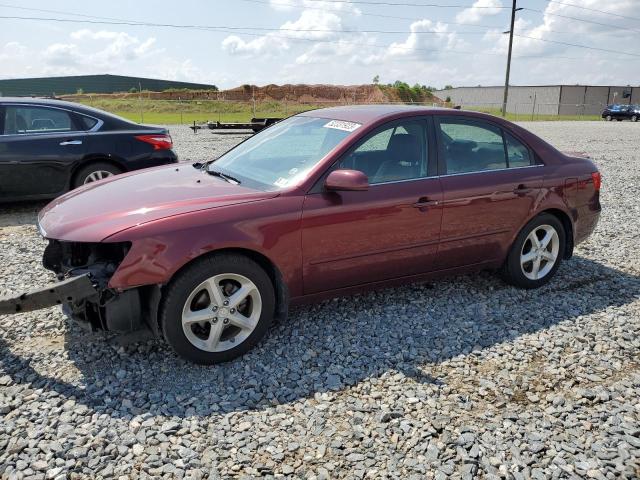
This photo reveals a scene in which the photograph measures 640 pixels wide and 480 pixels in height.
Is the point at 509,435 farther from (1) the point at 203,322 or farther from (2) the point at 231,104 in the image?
(2) the point at 231,104

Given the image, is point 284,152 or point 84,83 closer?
point 284,152

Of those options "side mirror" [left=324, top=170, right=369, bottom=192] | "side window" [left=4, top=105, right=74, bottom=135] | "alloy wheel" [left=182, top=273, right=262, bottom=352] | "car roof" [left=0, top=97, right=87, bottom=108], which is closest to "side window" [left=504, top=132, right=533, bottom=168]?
"side mirror" [left=324, top=170, right=369, bottom=192]

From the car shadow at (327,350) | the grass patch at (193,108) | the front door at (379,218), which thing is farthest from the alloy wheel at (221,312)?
the grass patch at (193,108)

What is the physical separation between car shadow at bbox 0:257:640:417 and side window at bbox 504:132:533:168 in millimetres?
1131

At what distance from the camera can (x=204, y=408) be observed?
2971mm

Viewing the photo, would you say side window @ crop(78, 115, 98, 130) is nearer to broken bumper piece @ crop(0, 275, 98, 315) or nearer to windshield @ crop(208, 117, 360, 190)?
windshield @ crop(208, 117, 360, 190)

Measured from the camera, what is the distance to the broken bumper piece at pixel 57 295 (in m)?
3.00

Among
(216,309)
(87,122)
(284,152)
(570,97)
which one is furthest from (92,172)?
(570,97)

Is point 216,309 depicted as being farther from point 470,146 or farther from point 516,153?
point 516,153

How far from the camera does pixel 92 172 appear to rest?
708 centimetres

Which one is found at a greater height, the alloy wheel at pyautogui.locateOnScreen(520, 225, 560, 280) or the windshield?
the windshield

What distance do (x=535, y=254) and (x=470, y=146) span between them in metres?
1.21

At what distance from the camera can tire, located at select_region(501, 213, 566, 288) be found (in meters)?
4.65

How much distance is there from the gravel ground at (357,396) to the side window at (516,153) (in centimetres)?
118
